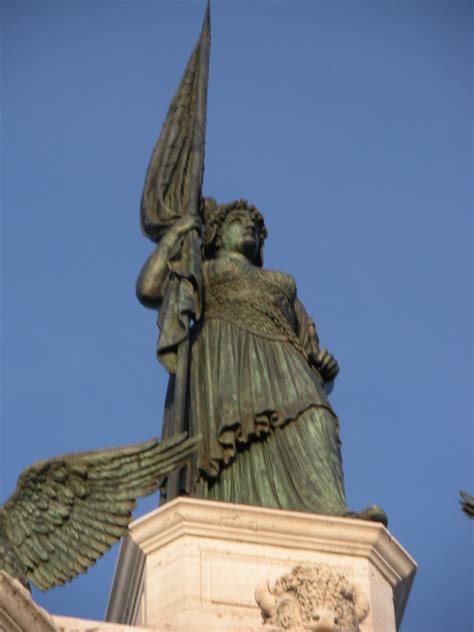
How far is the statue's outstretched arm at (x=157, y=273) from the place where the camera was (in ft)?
53.5

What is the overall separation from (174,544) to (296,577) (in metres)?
1.03

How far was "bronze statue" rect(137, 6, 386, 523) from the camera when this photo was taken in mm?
15016

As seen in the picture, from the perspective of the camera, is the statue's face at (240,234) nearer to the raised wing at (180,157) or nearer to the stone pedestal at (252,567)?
the raised wing at (180,157)

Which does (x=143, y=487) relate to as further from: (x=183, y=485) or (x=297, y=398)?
(x=297, y=398)

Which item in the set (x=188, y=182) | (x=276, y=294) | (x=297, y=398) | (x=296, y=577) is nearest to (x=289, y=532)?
(x=296, y=577)

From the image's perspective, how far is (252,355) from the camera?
52.2 ft

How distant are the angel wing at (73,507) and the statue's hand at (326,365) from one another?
8.78 ft

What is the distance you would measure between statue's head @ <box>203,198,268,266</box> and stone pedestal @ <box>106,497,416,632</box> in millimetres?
3390

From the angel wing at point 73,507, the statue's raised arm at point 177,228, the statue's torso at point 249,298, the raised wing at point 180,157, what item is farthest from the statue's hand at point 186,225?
the angel wing at point 73,507

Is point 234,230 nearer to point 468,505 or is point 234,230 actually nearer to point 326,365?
point 326,365

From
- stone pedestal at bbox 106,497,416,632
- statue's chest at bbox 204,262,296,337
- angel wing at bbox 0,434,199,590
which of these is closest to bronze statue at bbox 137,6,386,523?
statue's chest at bbox 204,262,296,337

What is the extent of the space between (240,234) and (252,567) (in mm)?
3977

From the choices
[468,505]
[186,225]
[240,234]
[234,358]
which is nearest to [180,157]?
[240,234]

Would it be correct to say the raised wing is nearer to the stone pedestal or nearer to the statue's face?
the statue's face
